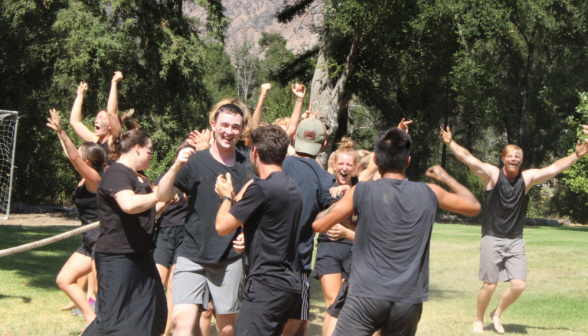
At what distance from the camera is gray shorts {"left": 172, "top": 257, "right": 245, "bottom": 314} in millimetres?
4371

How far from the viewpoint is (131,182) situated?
3898 mm

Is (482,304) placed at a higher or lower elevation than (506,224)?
lower

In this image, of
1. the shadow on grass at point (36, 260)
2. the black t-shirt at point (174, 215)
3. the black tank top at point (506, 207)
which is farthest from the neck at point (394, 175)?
the shadow on grass at point (36, 260)

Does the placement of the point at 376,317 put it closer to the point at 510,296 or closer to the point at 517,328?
the point at 510,296

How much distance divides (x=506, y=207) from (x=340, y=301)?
11.3 ft

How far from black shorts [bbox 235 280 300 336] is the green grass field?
3105 millimetres

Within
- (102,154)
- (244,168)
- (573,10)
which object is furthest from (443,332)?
(573,10)

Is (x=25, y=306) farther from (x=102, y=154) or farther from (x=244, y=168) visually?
(x=244, y=168)

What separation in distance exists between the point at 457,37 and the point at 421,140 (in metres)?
7.19

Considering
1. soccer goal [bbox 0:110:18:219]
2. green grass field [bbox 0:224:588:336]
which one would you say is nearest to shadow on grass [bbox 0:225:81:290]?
green grass field [bbox 0:224:588:336]

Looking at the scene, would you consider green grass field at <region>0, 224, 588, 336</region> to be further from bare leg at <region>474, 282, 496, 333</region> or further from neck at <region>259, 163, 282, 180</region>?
neck at <region>259, 163, 282, 180</region>

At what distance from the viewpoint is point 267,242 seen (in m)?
3.77

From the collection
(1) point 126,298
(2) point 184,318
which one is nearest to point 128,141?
(1) point 126,298

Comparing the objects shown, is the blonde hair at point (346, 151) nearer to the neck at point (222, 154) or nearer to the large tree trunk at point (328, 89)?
the neck at point (222, 154)
